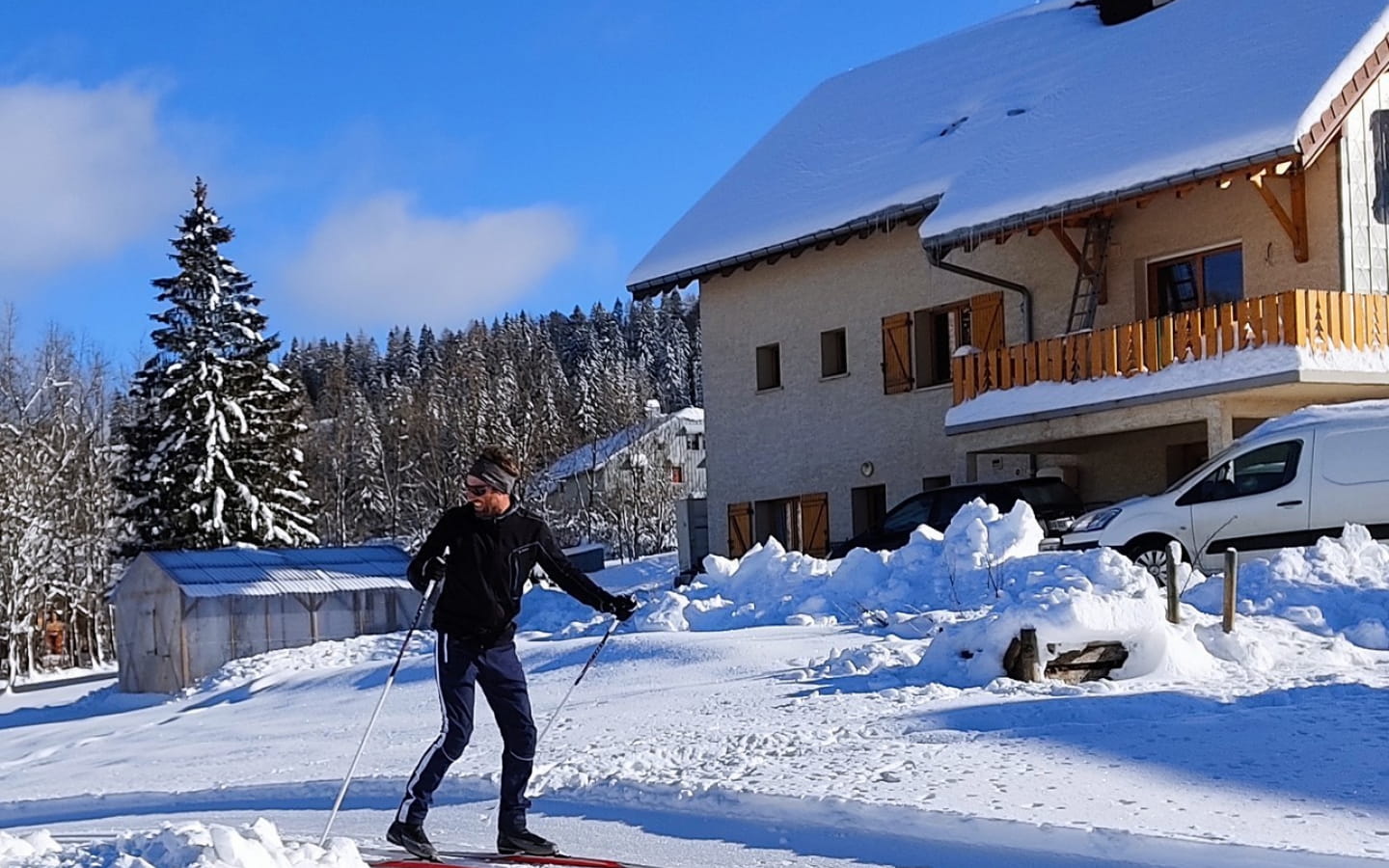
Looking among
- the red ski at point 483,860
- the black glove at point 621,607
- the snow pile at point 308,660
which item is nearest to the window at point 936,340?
the snow pile at point 308,660

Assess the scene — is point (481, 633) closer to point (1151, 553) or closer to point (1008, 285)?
point (1151, 553)

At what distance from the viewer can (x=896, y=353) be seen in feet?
98.9

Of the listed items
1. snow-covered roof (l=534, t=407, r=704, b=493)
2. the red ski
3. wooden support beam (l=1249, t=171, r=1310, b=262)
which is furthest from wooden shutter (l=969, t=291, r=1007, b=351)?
snow-covered roof (l=534, t=407, r=704, b=493)

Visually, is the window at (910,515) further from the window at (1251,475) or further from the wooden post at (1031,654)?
the wooden post at (1031,654)

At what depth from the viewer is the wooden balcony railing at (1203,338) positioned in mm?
21922

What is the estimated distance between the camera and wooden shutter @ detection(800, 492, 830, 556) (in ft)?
104

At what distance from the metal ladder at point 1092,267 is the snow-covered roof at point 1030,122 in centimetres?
124

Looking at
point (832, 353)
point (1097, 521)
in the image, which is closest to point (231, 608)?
point (832, 353)

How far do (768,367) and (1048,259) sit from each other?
291 inches

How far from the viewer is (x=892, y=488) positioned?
30125 millimetres

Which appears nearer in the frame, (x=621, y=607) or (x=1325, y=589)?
(x=621, y=607)

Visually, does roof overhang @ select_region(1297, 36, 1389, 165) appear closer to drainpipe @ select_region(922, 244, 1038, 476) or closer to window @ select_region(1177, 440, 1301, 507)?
drainpipe @ select_region(922, 244, 1038, 476)

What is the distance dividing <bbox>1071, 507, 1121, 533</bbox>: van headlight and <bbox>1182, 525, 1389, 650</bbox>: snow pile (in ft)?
8.83

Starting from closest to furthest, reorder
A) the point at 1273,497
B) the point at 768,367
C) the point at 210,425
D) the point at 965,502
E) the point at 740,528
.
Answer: the point at 1273,497, the point at 965,502, the point at 768,367, the point at 740,528, the point at 210,425
